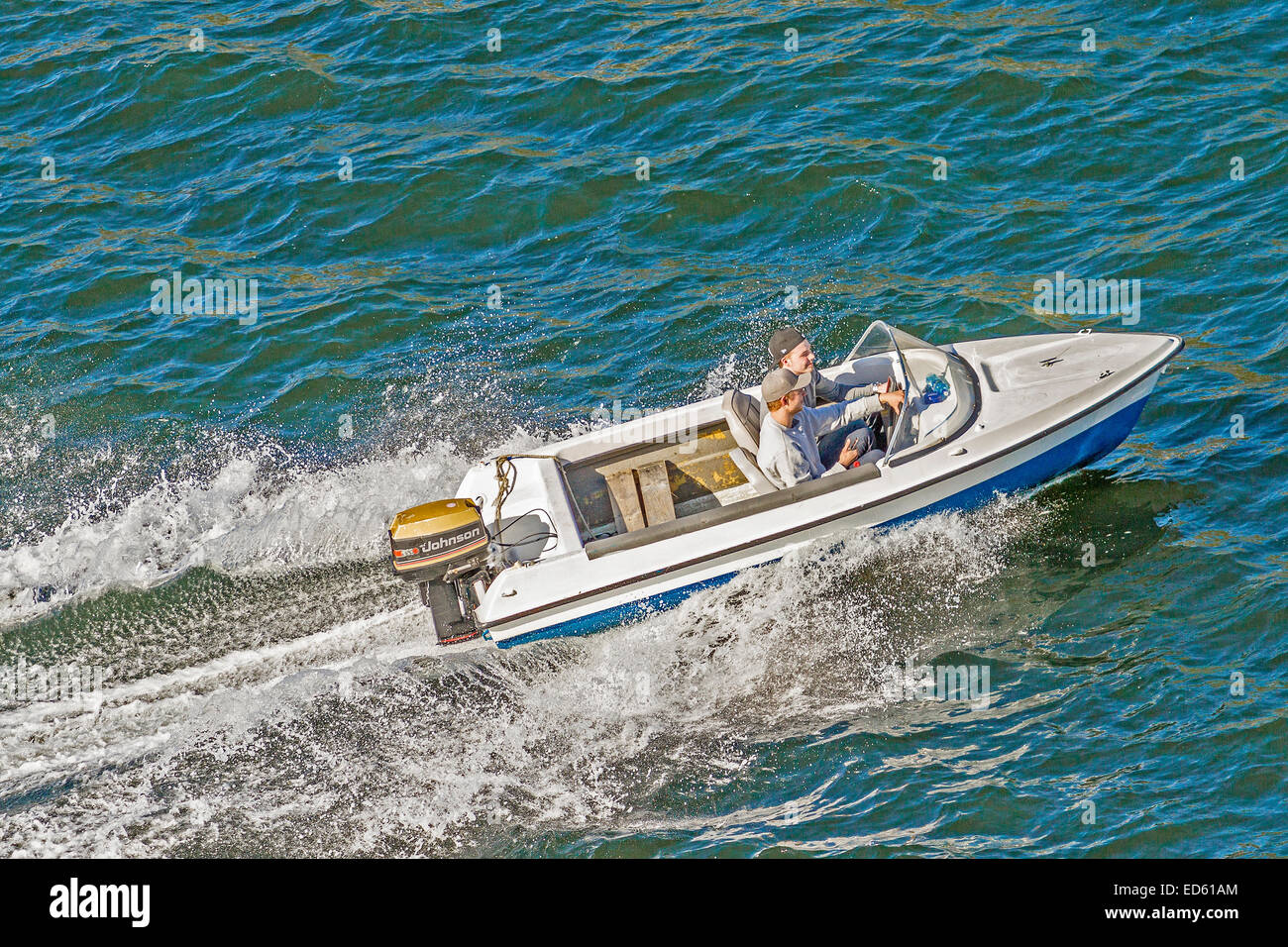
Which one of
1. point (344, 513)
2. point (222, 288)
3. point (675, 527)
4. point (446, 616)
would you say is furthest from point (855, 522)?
point (222, 288)

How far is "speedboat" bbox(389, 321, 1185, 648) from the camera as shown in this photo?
872 cm

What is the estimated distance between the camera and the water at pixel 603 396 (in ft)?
25.2

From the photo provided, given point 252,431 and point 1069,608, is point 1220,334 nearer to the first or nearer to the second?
point 1069,608

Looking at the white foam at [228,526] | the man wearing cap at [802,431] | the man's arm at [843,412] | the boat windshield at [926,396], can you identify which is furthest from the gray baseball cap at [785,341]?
the white foam at [228,526]

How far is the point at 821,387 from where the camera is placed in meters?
9.88

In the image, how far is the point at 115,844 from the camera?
24.5ft

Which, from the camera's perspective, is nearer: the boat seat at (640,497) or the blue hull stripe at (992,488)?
the blue hull stripe at (992,488)

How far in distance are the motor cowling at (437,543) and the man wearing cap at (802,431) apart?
214 centimetres

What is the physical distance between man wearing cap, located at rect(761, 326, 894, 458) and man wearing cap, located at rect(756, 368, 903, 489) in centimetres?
4

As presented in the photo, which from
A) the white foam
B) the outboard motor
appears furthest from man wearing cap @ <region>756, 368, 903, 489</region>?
the white foam

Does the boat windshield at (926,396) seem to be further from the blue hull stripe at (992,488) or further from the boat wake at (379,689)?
the boat wake at (379,689)

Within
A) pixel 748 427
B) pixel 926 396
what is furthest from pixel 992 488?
pixel 748 427

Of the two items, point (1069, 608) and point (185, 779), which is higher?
point (1069, 608)

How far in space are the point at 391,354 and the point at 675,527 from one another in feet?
15.6
